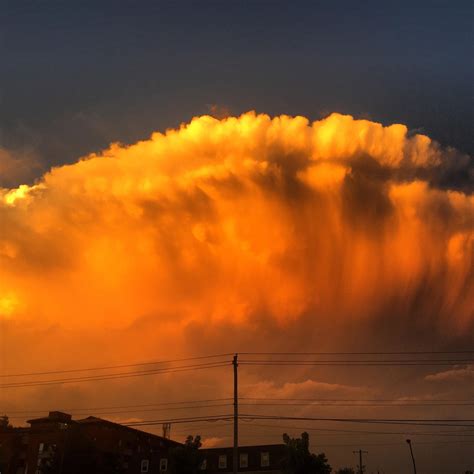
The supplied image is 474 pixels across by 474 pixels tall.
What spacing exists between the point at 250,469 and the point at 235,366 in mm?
36507

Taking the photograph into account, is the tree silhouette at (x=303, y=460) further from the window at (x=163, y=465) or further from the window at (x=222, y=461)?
the window at (x=163, y=465)

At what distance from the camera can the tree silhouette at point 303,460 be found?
58.0 metres

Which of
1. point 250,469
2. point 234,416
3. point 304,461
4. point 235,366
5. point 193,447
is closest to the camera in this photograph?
point 234,416

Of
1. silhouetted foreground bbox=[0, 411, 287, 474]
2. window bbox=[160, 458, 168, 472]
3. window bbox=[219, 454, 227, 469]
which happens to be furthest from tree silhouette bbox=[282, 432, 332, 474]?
window bbox=[160, 458, 168, 472]

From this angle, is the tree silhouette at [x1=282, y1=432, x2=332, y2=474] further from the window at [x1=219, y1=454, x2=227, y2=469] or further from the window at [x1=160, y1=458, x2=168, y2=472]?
the window at [x1=160, y1=458, x2=168, y2=472]

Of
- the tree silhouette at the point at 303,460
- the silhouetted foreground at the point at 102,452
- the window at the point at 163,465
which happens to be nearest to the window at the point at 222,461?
the silhouetted foreground at the point at 102,452

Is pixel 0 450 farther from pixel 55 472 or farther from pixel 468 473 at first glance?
pixel 468 473

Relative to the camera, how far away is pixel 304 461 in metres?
58.2

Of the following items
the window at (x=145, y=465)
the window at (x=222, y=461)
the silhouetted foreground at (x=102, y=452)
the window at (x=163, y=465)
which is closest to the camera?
the silhouetted foreground at (x=102, y=452)

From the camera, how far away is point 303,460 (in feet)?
191

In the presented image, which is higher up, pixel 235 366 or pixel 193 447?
pixel 235 366

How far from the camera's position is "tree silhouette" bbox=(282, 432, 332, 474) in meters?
58.0

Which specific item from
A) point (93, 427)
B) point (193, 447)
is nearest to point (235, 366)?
point (193, 447)

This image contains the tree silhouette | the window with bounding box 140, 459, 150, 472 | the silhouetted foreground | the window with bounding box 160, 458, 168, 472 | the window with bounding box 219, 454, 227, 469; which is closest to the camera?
the tree silhouette
